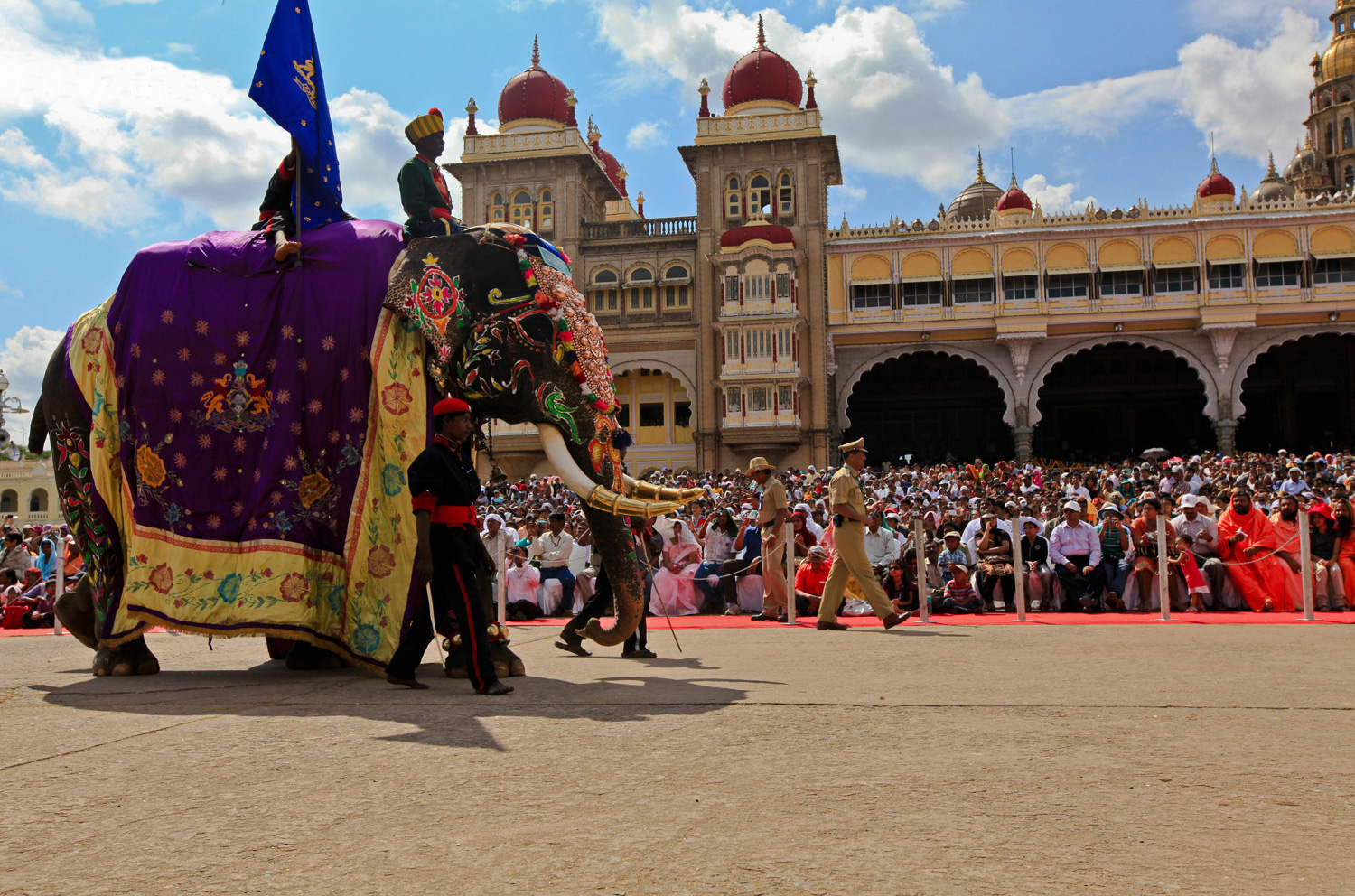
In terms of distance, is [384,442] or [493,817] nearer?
[493,817]

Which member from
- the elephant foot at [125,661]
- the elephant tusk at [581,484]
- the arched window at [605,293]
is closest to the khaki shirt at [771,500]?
the elephant tusk at [581,484]

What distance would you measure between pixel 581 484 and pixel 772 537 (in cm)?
480

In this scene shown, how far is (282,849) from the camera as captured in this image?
95.3 inches

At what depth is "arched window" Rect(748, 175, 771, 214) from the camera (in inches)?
1330

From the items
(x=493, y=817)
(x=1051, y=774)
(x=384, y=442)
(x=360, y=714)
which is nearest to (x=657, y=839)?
(x=493, y=817)

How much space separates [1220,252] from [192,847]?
34.2 meters

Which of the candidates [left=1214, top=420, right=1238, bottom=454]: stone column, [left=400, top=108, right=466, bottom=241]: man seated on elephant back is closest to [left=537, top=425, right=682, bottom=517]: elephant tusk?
[left=400, top=108, right=466, bottom=241]: man seated on elephant back

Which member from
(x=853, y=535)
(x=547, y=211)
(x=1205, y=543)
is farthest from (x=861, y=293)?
(x=853, y=535)

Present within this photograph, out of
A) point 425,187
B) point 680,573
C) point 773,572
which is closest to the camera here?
point 425,187

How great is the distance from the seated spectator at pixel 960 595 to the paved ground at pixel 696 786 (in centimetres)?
544

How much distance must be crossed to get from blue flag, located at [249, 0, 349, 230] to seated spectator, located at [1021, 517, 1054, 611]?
24.9ft

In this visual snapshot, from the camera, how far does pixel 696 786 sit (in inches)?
116

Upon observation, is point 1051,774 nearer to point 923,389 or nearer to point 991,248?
point 991,248

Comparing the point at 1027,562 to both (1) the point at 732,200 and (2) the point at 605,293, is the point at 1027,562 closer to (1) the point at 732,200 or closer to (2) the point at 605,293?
(1) the point at 732,200
